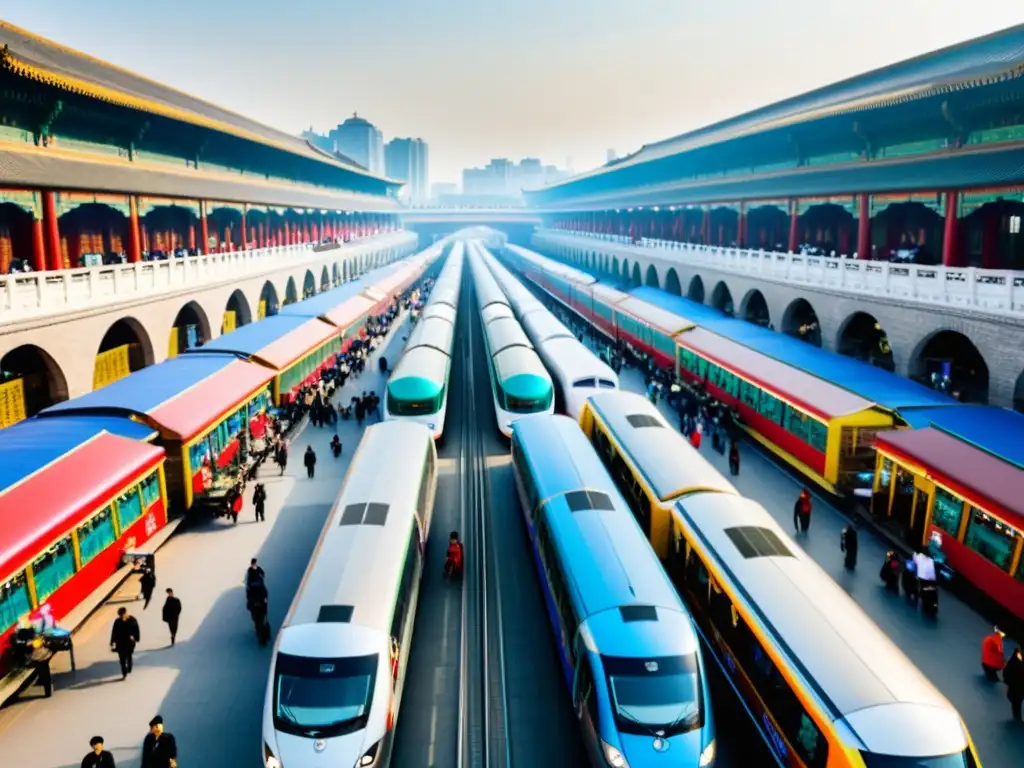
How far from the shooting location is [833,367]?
85.8ft

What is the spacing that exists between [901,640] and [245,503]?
17.4m

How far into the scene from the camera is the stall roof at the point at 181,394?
2008cm

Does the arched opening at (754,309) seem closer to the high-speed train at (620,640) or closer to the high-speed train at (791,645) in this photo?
the high-speed train at (791,645)

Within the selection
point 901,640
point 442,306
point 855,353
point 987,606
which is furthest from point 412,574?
point 442,306

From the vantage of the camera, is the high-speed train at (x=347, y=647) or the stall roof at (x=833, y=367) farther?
the stall roof at (x=833, y=367)

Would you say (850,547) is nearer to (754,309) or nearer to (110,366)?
(110,366)

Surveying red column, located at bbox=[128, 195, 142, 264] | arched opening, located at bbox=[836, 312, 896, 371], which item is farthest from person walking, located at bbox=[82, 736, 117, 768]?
arched opening, located at bbox=[836, 312, 896, 371]

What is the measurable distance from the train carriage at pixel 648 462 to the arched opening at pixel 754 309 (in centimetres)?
1880

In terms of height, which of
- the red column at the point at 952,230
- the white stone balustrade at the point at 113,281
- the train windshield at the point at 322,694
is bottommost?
the train windshield at the point at 322,694

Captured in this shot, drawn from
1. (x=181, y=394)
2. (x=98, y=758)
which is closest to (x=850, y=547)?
(x=98, y=758)

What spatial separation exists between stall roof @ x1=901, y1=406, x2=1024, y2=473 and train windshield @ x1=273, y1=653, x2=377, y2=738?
45.0 ft

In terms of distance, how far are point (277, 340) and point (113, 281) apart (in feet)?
22.2

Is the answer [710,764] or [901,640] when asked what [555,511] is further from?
[901,640]

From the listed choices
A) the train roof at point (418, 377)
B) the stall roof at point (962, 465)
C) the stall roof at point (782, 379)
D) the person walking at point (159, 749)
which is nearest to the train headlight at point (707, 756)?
the person walking at point (159, 749)
